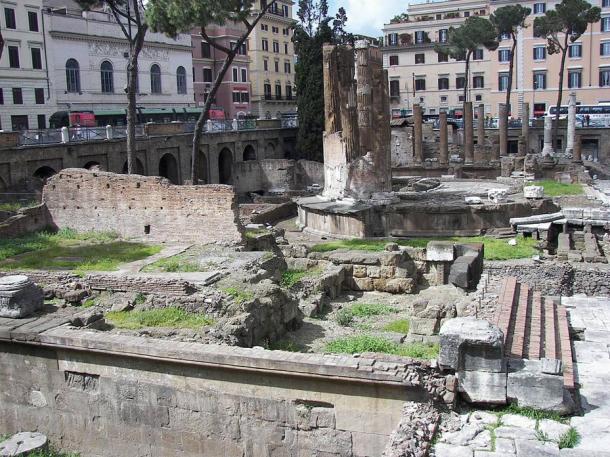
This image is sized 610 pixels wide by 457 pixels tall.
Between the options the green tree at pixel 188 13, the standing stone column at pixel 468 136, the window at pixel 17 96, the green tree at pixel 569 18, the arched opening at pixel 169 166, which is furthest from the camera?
the green tree at pixel 569 18

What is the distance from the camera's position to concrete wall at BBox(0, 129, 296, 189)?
90.6 feet

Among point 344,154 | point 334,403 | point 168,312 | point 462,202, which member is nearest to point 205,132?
point 344,154

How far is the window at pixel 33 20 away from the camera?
3978 cm

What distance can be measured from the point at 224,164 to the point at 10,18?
46.4 feet

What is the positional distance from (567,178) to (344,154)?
13093 mm

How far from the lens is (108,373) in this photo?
10500 millimetres

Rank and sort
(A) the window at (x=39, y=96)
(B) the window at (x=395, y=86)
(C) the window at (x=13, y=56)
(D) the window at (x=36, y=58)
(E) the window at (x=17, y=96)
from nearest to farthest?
(C) the window at (x=13, y=56) < (E) the window at (x=17, y=96) < (D) the window at (x=36, y=58) < (A) the window at (x=39, y=96) < (B) the window at (x=395, y=86)

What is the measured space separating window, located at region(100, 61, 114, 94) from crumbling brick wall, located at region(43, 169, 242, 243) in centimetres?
2672

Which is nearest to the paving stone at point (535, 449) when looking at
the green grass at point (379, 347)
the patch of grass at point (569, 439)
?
the patch of grass at point (569, 439)

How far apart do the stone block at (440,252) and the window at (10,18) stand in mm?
29404

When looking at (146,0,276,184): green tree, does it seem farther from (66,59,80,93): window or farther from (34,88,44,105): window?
(66,59,80,93): window

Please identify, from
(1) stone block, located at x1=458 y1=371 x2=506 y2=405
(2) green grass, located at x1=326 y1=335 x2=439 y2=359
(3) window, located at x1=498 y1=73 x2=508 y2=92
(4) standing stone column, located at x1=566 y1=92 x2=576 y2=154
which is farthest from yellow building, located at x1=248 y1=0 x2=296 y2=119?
(1) stone block, located at x1=458 y1=371 x2=506 y2=405

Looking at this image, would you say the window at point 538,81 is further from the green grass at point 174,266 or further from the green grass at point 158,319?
the green grass at point 158,319

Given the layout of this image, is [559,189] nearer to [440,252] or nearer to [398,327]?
[440,252]
